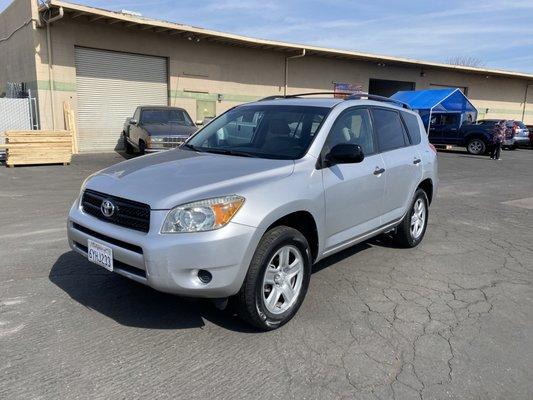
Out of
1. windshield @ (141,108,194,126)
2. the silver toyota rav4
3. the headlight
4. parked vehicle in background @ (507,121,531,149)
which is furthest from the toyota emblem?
parked vehicle in background @ (507,121,531,149)

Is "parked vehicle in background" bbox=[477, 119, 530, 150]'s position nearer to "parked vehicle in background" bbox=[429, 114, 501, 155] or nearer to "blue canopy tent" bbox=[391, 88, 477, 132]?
"blue canopy tent" bbox=[391, 88, 477, 132]

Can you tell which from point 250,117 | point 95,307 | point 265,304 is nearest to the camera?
point 265,304

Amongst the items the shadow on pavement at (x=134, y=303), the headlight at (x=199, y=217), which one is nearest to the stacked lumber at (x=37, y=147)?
the shadow on pavement at (x=134, y=303)

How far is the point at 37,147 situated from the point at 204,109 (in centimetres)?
879

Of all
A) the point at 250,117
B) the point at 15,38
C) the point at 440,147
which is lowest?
the point at 440,147

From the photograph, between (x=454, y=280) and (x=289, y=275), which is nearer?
(x=289, y=275)

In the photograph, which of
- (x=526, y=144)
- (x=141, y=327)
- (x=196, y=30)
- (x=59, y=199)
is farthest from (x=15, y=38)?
(x=526, y=144)

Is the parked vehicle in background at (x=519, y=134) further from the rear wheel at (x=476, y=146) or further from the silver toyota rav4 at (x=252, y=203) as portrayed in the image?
the silver toyota rav4 at (x=252, y=203)

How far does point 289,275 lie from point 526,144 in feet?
91.1

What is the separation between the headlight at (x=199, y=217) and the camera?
312 centimetres

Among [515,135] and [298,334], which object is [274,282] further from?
[515,135]

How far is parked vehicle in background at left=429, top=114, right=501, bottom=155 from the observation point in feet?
71.8

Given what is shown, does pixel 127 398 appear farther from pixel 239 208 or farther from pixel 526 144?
pixel 526 144

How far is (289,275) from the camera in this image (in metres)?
3.69
